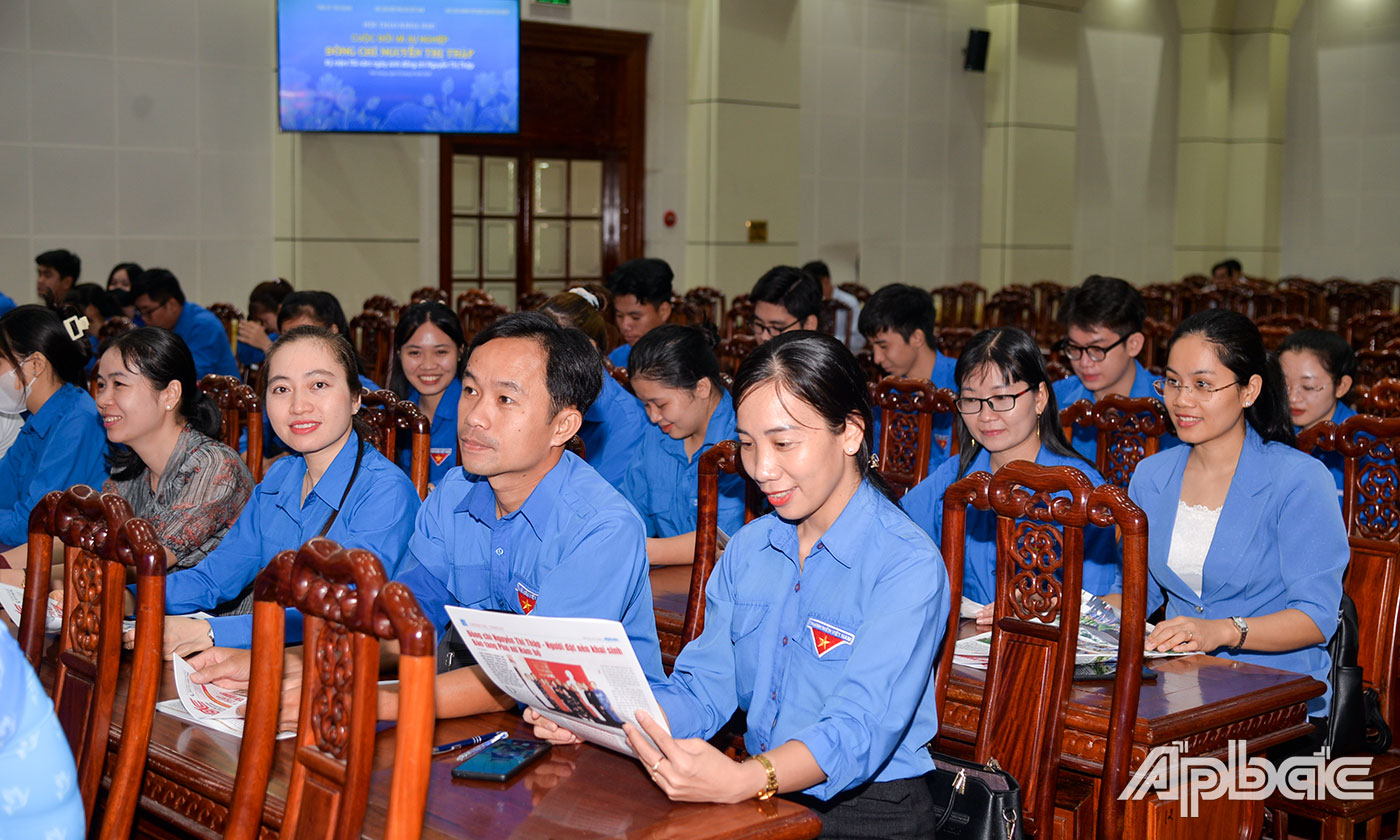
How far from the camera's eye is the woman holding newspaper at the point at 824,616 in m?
1.61

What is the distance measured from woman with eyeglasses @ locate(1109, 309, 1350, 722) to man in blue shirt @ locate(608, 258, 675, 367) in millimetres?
3097

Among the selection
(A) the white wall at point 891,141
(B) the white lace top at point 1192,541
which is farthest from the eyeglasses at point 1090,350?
(A) the white wall at point 891,141

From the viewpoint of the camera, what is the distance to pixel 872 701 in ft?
5.22

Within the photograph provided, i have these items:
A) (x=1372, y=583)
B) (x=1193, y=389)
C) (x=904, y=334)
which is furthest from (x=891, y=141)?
(x=1372, y=583)

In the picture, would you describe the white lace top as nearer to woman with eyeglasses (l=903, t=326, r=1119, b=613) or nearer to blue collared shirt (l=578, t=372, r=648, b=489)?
woman with eyeglasses (l=903, t=326, r=1119, b=613)

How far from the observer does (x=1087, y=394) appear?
4195 millimetres

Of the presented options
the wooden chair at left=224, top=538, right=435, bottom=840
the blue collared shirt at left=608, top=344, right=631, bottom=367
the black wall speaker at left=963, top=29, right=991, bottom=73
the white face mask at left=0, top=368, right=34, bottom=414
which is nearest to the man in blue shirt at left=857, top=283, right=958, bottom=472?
the blue collared shirt at left=608, top=344, right=631, bottom=367

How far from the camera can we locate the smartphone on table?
5.20 ft

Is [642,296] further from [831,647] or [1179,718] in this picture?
[831,647]

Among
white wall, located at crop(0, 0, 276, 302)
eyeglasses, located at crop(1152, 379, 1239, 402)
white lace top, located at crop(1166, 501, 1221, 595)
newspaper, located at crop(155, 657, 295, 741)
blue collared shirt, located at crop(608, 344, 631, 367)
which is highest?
white wall, located at crop(0, 0, 276, 302)

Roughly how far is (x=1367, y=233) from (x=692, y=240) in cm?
712

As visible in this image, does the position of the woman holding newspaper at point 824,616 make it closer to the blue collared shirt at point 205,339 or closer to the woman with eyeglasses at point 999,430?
the woman with eyeglasses at point 999,430

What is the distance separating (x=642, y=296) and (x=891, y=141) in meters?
6.22

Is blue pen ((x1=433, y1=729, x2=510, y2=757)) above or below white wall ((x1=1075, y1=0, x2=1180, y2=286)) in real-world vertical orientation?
below
